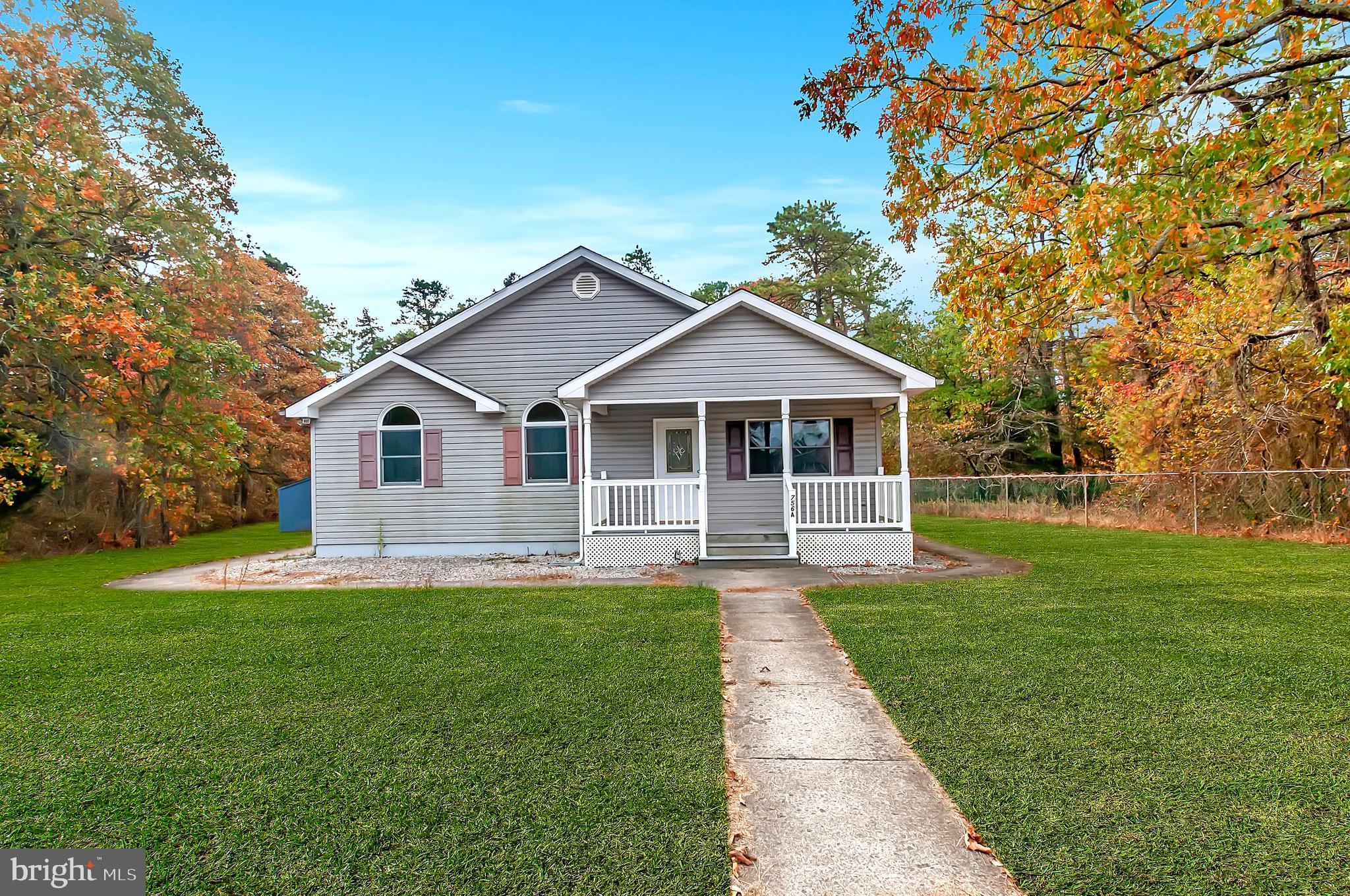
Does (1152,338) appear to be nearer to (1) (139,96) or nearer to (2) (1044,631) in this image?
(2) (1044,631)

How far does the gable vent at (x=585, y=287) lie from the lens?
47.3 ft

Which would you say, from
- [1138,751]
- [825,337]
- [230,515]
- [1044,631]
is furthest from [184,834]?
[230,515]

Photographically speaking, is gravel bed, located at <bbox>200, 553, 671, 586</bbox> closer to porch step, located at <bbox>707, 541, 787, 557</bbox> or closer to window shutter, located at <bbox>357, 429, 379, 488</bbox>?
porch step, located at <bbox>707, 541, 787, 557</bbox>

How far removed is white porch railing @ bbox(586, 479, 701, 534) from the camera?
12172 mm

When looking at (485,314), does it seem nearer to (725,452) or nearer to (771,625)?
(725,452)

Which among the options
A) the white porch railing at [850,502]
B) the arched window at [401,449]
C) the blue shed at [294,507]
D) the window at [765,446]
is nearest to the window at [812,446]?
the window at [765,446]

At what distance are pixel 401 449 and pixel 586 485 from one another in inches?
172

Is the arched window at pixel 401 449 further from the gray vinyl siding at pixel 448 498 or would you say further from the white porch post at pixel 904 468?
the white porch post at pixel 904 468

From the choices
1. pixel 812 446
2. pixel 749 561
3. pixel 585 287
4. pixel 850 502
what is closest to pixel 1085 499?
pixel 812 446

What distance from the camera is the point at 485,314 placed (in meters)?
14.4

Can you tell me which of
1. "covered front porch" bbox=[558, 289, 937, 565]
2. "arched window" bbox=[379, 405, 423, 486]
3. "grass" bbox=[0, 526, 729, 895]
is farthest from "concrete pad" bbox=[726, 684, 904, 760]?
"arched window" bbox=[379, 405, 423, 486]

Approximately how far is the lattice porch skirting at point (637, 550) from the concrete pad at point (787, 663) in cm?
551

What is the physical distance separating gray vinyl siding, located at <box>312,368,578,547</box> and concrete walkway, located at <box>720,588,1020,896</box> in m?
9.01

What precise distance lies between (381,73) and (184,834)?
1424 centimetres
